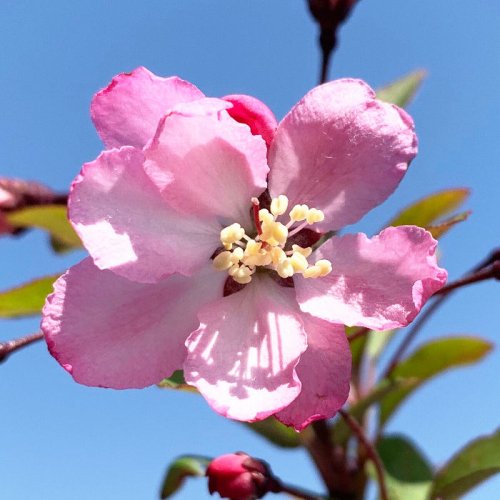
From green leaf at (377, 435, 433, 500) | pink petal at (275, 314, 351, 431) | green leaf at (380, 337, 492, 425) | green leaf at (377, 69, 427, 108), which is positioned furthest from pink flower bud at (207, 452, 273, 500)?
green leaf at (377, 69, 427, 108)

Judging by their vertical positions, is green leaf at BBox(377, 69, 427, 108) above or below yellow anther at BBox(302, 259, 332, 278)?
above

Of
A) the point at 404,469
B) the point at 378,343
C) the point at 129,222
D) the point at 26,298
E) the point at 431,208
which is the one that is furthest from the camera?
the point at 378,343

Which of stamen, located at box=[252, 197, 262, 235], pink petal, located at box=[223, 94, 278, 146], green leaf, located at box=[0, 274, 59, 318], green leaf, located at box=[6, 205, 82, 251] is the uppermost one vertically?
pink petal, located at box=[223, 94, 278, 146]

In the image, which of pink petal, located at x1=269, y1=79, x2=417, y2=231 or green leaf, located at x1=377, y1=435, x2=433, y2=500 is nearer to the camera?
pink petal, located at x1=269, y1=79, x2=417, y2=231

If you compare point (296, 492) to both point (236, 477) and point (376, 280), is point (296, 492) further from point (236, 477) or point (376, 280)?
point (376, 280)

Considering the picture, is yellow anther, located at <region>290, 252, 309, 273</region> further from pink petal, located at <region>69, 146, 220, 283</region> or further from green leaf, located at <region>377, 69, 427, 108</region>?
green leaf, located at <region>377, 69, 427, 108</region>

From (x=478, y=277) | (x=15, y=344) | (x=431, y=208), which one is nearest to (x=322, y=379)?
(x=478, y=277)
